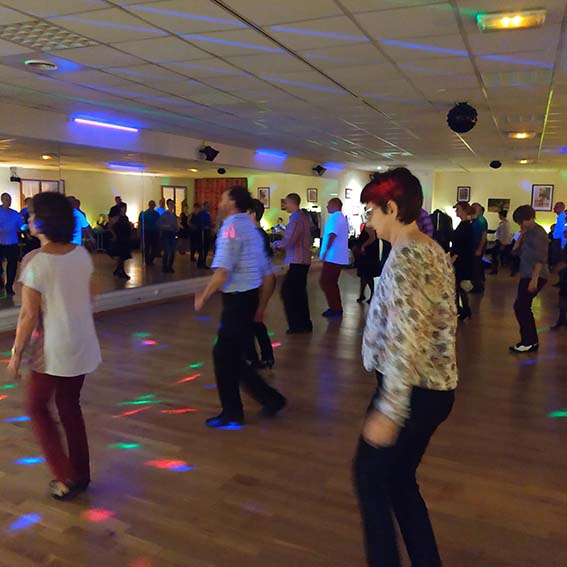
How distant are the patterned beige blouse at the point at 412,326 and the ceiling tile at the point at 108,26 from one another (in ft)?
8.13

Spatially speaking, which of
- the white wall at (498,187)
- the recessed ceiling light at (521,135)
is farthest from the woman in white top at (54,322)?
the white wall at (498,187)

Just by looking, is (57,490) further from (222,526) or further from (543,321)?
(543,321)

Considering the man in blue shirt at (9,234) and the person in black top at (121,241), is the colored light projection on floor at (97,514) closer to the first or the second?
the man in blue shirt at (9,234)

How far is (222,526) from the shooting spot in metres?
2.41

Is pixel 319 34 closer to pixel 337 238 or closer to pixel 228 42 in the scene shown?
pixel 228 42

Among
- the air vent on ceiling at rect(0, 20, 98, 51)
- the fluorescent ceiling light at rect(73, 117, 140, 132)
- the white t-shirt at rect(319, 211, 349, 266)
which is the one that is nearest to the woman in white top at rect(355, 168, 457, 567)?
the air vent on ceiling at rect(0, 20, 98, 51)

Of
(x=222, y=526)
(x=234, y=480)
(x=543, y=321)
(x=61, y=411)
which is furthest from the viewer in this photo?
(x=543, y=321)

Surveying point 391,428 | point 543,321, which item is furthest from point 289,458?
point 543,321

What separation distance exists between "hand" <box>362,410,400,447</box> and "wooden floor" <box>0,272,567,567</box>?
852 mm

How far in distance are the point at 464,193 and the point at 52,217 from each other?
15.7 metres

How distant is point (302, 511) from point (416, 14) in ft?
8.88

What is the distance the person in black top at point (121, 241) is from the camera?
28.9 feet

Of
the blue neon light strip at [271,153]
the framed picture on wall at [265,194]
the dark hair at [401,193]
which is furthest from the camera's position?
the framed picture on wall at [265,194]

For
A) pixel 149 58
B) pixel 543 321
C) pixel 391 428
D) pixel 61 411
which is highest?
pixel 149 58
